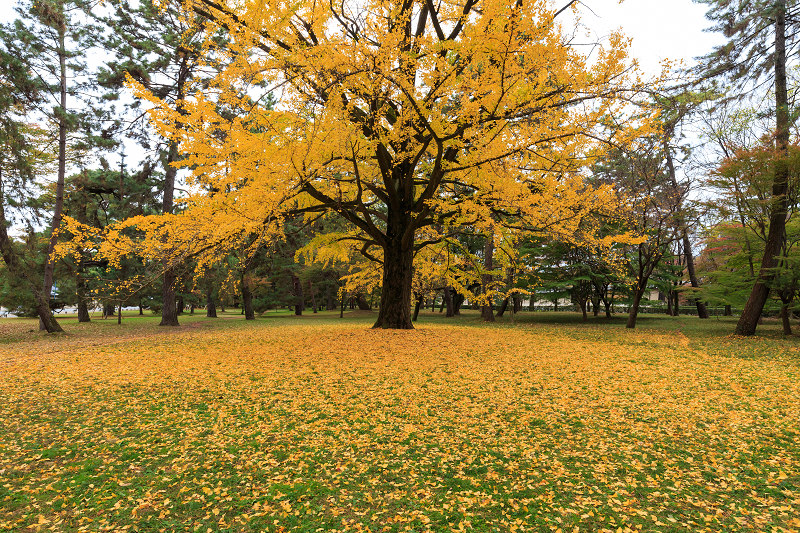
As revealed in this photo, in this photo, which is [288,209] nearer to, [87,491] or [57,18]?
[87,491]

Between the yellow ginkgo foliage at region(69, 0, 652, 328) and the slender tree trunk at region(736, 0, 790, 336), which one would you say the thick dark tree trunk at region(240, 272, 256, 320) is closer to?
the yellow ginkgo foliage at region(69, 0, 652, 328)

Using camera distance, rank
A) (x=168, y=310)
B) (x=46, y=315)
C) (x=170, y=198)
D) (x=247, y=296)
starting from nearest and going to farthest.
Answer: (x=46, y=315) → (x=170, y=198) → (x=168, y=310) → (x=247, y=296)

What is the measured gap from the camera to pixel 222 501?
2.66 m

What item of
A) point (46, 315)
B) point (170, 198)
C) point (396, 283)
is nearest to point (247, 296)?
point (170, 198)

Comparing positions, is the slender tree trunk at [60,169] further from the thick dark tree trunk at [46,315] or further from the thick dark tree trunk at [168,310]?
the thick dark tree trunk at [168,310]

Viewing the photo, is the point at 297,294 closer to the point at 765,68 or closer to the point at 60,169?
the point at 60,169

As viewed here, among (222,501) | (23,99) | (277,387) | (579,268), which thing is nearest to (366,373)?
(277,387)

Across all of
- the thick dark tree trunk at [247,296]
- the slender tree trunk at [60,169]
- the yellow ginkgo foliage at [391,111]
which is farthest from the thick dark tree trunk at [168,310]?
→ the yellow ginkgo foliage at [391,111]

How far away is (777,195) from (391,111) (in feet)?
36.2

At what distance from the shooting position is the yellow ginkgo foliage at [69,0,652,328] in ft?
22.7

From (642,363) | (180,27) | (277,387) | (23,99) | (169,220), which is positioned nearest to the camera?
(277,387)

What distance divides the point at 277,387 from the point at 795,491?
548 centimetres

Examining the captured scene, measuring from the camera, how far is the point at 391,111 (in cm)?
1031

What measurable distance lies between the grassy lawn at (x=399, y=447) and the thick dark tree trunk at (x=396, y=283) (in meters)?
4.55
